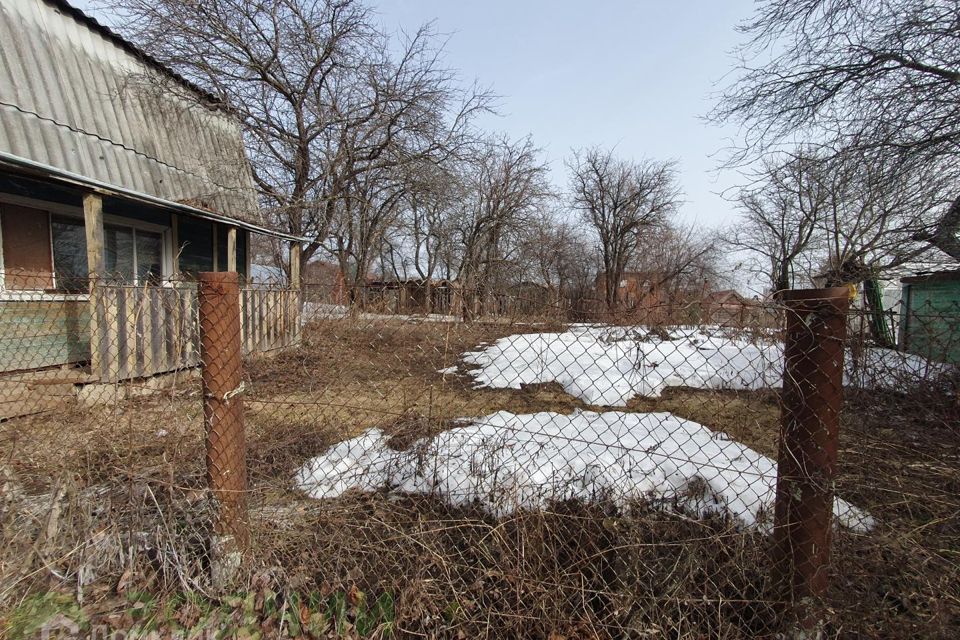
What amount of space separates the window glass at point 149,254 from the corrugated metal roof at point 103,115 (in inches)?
34.5

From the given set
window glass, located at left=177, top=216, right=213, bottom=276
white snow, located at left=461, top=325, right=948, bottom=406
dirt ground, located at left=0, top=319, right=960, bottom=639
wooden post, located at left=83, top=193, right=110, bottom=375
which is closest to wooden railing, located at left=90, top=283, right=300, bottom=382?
wooden post, located at left=83, top=193, right=110, bottom=375

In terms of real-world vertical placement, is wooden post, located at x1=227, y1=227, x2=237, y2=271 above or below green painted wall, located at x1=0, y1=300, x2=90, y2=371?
above

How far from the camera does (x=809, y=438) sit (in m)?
1.40

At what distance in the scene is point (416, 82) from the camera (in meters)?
12.5

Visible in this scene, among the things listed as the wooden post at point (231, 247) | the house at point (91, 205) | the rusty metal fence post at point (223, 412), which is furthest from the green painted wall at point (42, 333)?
the rusty metal fence post at point (223, 412)

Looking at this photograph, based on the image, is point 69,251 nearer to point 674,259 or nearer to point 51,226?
point 51,226

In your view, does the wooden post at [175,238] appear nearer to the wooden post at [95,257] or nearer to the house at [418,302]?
the wooden post at [95,257]

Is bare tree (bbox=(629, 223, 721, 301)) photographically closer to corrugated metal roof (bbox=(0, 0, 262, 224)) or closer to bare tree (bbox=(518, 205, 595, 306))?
bare tree (bbox=(518, 205, 595, 306))

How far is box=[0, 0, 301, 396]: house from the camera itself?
16.8 ft

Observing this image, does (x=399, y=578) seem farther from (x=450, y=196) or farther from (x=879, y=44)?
(x=450, y=196)

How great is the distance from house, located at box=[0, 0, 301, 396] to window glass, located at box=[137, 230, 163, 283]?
0.02 meters

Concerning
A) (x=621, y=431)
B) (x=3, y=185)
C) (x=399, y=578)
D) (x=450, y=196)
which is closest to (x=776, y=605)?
(x=399, y=578)

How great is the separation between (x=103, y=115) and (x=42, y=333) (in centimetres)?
356

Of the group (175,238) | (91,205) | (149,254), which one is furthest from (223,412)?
(175,238)
